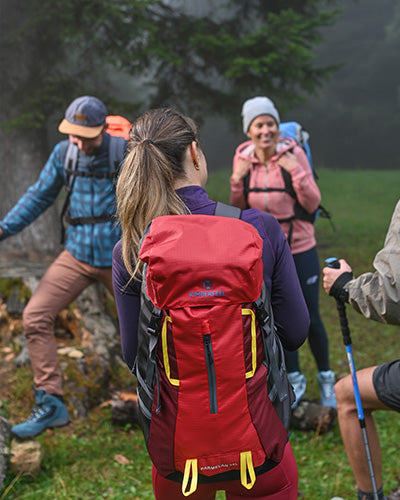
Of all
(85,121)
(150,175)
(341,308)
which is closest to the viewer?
(150,175)

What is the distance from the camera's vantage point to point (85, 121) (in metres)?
3.91

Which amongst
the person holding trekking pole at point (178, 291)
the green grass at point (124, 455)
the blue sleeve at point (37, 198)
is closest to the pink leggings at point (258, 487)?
the person holding trekking pole at point (178, 291)

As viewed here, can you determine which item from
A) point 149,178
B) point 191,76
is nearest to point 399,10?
point 191,76

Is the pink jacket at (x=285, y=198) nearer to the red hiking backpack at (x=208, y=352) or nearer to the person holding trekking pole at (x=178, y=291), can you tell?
the person holding trekking pole at (x=178, y=291)

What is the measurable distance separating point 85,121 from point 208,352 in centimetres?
274

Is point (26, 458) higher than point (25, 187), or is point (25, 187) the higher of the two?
point (25, 187)

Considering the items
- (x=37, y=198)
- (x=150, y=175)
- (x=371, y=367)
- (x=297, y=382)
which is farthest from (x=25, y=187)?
(x=150, y=175)

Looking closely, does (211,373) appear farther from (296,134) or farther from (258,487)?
(296,134)

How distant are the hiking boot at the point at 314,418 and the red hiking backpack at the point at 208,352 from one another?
8.39ft

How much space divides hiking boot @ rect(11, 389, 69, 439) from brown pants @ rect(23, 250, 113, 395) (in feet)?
0.22

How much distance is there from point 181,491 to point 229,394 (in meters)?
0.50

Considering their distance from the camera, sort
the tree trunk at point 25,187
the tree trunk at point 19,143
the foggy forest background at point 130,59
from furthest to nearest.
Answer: the tree trunk at point 25,187 < the tree trunk at point 19,143 < the foggy forest background at point 130,59

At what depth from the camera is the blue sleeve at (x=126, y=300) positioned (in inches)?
78.8

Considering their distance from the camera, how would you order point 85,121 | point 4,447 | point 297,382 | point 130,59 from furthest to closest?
point 130,59 → point 297,382 → point 85,121 → point 4,447
